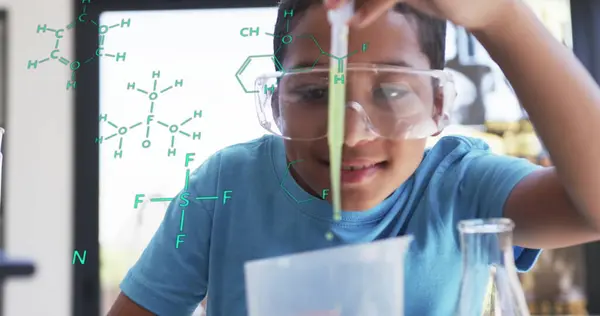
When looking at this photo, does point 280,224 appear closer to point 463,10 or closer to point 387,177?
point 387,177

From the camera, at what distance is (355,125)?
494mm

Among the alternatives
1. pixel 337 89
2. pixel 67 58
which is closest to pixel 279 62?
pixel 337 89

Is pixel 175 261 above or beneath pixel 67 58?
beneath

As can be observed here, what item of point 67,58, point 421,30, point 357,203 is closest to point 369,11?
point 421,30

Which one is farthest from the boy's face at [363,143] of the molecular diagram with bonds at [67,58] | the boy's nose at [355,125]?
the molecular diagram with bonds at [67,58]

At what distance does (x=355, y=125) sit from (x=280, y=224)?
12 cm

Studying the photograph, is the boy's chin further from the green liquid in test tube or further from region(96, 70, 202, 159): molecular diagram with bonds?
region(96, 70, 202, 159): molecular diagram with bonds

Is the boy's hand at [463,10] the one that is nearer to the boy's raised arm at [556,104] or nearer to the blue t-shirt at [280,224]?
the boy's raised arm at [556,104]

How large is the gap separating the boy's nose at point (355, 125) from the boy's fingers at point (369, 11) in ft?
0.21

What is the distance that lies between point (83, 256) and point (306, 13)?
0.28 m

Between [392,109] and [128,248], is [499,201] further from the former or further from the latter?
[128,248]

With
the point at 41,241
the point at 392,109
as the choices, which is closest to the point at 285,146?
the point at 392,109

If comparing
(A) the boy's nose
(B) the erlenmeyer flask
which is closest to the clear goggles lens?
(A) the boy's nose

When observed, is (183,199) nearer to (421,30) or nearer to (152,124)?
(152,124)
